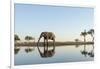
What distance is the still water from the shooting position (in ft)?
7.32

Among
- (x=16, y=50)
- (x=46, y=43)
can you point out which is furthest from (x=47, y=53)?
(x=16, y=50)

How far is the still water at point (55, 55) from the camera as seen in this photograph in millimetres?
2230

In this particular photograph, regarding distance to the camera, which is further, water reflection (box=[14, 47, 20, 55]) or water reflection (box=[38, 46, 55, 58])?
water reflection (box=[38, 46, 55, 58])

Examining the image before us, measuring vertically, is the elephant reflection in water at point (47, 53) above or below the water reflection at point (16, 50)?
below

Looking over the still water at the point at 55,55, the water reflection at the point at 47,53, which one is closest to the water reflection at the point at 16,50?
the still water at the point at 55,55

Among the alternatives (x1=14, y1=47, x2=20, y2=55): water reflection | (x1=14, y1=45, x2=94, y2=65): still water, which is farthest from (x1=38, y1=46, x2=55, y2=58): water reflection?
(x1=14, y1=47, x2=20, y2=55): water reflection

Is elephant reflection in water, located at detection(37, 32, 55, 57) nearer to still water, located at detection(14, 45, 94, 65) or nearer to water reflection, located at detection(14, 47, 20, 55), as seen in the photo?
still water, located at detection(14, 45, 94, 65)

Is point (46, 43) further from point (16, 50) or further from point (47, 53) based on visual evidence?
point (16, 50)

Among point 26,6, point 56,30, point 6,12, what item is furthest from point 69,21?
point 6,12

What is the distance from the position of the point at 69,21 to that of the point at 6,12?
72 cm

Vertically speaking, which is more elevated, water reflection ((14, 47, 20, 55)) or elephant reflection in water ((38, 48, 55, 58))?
water reflection ((14, 47, 20, 55))

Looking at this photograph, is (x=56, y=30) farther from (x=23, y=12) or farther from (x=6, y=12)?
(x=6, y=12)

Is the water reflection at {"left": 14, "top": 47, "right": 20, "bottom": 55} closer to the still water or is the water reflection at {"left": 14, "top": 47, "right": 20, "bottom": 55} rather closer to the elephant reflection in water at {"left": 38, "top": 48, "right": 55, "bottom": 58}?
the still water

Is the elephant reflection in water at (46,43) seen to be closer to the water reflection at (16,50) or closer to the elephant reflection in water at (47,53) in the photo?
the elephant reflection in water at (47,53)
